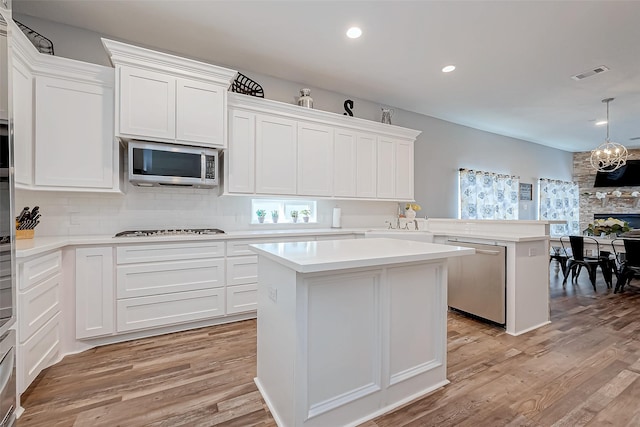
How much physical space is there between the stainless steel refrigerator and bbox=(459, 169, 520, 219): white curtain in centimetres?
593

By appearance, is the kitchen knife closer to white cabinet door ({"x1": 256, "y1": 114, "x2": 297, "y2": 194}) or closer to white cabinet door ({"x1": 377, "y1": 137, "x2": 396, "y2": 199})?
white cabinet door ({"x1": 256, "y1": 114, "x2": 297, "y2": 194})

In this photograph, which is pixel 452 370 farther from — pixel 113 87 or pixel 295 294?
pixel 113 87

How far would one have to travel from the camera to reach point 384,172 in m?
4.34

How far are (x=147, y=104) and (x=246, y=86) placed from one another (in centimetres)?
123

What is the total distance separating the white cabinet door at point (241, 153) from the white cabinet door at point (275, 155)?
0.07 meters

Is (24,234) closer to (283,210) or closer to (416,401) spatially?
(283,210)

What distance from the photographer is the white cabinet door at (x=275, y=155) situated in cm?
342

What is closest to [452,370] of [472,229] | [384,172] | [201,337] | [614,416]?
[614,416]

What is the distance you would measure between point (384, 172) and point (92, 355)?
12.7 ft

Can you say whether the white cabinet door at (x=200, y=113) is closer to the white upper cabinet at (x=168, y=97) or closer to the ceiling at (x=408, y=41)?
the white upper cabinet at (x=168, y=97)

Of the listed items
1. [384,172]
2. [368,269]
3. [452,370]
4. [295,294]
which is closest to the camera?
[295,294]

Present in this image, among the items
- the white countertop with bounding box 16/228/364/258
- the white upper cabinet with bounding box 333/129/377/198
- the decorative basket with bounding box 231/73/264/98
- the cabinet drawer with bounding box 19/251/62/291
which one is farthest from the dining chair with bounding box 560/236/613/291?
the cabinet drawer with bounding box 19/251/62/291

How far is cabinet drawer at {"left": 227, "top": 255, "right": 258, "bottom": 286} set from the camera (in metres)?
3.02

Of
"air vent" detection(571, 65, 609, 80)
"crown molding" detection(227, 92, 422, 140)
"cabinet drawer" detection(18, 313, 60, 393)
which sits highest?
"air vent" detection(571, 65, 609, 80)
